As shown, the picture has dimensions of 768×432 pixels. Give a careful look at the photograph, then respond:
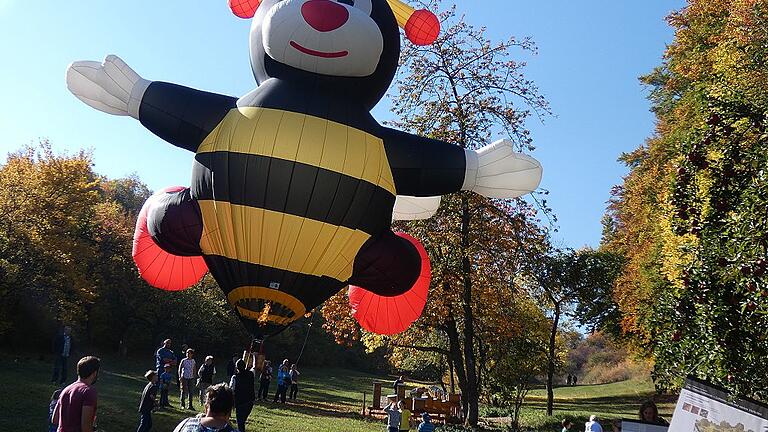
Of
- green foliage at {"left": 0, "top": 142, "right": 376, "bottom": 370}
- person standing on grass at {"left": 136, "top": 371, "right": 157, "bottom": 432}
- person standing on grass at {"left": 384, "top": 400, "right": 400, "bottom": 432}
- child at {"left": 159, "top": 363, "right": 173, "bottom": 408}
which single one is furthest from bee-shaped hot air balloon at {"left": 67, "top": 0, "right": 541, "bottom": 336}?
green foliage at {"left": 0, "top": 142, "right": 376, "bottom": 370}

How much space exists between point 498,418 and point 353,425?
8.18 metres

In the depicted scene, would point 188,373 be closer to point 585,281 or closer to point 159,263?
point 159,263

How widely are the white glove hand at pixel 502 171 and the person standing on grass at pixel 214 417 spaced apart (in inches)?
172

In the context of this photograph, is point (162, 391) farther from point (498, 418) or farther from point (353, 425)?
point (498, 418)

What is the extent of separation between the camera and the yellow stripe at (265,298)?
21.9ft

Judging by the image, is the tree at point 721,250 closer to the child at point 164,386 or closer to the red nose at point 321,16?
the red nose at point 321,16

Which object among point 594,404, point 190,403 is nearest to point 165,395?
point 190,403

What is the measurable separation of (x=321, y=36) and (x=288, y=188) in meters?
1.72

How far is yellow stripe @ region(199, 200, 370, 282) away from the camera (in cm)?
652

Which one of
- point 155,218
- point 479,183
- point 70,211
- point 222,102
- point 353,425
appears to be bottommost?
point 353,425

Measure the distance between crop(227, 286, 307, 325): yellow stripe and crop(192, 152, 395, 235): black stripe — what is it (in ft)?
2.83

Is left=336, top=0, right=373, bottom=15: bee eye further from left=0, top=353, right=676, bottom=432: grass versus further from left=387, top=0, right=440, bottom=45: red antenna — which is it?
left=0, top=353, right=676, bottom=432: grass

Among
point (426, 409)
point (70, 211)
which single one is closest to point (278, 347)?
point (70, 211)

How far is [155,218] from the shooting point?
729 centimetres
